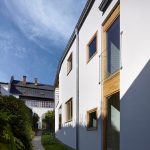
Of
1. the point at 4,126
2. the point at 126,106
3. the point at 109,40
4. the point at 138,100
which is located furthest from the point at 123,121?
the point at 4,126

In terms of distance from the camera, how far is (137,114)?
23.4ft

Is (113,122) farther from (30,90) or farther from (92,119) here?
(30,90)

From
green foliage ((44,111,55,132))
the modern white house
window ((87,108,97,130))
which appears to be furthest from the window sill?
green foliage ((44,111,55,132))

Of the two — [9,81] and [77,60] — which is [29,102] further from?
[77,60]

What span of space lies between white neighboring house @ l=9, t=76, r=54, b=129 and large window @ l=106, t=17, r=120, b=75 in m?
43.5

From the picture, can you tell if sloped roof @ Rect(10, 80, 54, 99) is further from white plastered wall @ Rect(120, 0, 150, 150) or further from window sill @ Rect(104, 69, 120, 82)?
white plastered wall @ Rect(120, 0, 150, 150)

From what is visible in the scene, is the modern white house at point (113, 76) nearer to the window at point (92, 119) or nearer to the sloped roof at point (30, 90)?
the window at point (92, 119)

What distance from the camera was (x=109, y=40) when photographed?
10.4 metres

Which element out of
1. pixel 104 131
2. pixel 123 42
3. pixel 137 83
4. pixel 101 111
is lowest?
pixel 104 131

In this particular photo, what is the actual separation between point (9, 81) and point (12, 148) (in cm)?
5745

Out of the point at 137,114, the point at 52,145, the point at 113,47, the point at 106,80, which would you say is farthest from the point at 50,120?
the point at 137,114

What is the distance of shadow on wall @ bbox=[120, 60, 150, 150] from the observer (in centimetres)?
668

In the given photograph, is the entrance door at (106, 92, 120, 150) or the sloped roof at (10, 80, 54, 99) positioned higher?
the sloped roof at (10, 80, 54, 99)


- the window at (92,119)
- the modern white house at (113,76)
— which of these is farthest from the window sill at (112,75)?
the window at (92,119)
